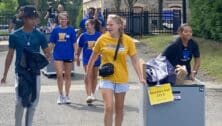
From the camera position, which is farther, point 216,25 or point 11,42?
point 216,25

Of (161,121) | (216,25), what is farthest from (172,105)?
(216,25)

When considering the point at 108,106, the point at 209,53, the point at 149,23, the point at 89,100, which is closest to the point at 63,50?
the point at 89,100

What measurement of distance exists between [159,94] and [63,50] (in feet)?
14.5

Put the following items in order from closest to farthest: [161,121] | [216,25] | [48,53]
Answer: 1. [161,121]
2. [48,53]
3. [216,25]

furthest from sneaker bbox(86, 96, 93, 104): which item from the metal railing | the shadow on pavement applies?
the metal railing

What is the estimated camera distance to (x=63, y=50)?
479 inches

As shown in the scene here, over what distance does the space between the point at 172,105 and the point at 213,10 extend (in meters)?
15.4

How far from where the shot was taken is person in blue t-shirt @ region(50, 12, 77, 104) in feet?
39.7

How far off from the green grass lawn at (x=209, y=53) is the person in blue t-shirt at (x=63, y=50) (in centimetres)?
535

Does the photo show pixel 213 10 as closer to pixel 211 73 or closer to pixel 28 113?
pixel 211 73

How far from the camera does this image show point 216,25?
2302cm

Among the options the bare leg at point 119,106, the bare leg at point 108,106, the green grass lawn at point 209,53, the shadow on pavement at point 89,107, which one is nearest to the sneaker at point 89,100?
the shadow on pavement at point 89,107

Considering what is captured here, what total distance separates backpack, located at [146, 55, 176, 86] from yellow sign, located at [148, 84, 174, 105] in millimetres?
96

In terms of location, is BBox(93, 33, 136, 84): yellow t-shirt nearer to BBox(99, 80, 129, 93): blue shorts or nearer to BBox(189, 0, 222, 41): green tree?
BBox(99, 80, 129, 93): blue shorts
